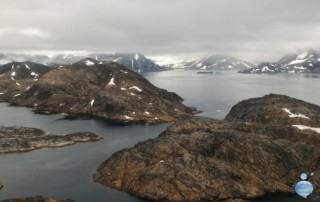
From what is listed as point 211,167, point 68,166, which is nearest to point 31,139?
point 68,166

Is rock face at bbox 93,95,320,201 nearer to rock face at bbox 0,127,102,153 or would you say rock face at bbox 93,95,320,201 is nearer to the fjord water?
the fjord water

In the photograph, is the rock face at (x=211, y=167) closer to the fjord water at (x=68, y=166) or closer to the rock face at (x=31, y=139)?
the fjord water at (x=68, y=166)

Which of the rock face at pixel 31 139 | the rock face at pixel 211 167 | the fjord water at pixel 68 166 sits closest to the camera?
the fjord water at pixel 68 166

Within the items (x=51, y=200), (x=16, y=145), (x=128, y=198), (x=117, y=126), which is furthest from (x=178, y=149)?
(x=117, y=126)

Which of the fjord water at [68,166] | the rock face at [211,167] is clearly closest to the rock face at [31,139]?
the fjord water at [68,166]

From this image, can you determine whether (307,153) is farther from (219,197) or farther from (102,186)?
(102,186)

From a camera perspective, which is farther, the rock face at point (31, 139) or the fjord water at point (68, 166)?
the rock face at point (31, 139)
